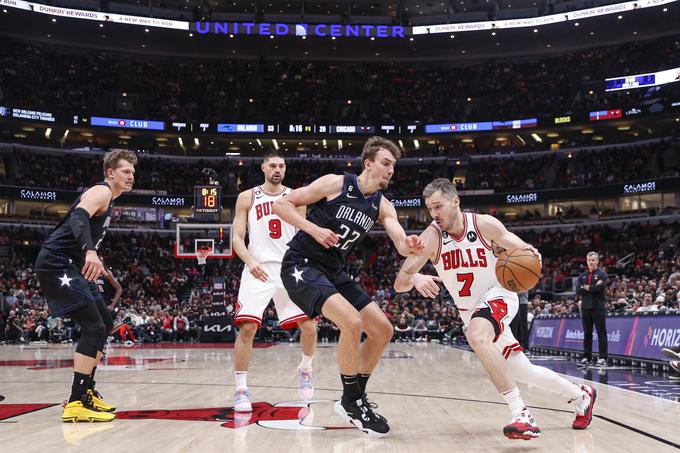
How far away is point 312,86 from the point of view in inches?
1789

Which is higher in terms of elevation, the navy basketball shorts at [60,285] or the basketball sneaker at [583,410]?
the navy basketball shorts at [60,285]

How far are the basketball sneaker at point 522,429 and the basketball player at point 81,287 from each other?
3336mm

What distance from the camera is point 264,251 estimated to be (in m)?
7.41

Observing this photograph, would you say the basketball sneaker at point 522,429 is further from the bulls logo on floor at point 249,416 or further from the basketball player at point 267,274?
the basketball player at point 267,274

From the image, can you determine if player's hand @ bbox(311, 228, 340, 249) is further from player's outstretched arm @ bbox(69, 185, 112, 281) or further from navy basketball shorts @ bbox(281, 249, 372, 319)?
player's outstretched arm @ bbox(69, 185, 112, 281)

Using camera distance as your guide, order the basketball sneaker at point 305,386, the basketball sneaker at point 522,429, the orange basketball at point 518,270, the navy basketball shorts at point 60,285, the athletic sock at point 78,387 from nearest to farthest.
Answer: the basketball sneaker at point 522,429 → the orange basketball at point 518,270 → the athletic sock at point 78,387 → the navy basketball shorts at point 60,285 → the basketball sneaker at point 305,386

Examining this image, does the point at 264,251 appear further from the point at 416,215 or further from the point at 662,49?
the point at 662,49

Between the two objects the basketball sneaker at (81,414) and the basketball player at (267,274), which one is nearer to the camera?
the basketball sneaker at (81,414)

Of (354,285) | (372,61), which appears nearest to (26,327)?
(354,285)

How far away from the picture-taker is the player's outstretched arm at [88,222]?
221 inches

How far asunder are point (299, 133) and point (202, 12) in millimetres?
10311

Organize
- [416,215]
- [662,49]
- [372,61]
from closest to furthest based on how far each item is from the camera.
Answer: [662,49] < [416,215] < [372,61]

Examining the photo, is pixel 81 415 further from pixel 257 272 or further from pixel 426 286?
pixel 426 286

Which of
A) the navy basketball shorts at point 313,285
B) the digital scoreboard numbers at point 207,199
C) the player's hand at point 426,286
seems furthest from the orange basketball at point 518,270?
the digital scoreboard numbers at point 207,199
